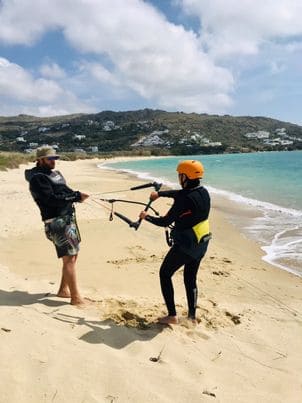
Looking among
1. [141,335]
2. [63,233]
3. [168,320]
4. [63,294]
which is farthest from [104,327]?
[63,233]

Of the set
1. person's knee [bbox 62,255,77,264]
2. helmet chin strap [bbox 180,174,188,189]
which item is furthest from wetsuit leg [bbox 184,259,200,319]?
person's knee [bbox 62,255,77,264]

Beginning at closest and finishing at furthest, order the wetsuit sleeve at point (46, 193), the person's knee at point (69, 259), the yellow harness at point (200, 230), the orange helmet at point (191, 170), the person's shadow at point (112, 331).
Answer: the person's shadow at point (112, 331) → the orange helmet at point (191, 170) → the yellow harness at point (200, 230) → the wetsuit sleeve at point (46, 193) → the person's knee at point (69, 259)

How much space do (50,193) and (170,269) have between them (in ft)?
5.73

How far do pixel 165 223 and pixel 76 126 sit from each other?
7302 inches

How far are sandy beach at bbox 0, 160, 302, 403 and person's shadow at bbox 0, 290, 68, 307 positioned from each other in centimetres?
1

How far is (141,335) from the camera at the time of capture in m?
4.78

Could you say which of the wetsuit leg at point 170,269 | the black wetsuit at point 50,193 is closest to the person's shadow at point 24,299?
the black wetsuit at point 50,193

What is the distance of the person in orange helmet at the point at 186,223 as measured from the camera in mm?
4957

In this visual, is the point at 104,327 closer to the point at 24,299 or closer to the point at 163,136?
the point at 24,299

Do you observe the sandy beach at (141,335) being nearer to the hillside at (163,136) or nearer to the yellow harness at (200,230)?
the yellow harness at (200,230)

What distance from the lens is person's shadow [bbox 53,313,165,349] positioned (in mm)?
4504

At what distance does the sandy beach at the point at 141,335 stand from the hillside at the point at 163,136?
108820mm

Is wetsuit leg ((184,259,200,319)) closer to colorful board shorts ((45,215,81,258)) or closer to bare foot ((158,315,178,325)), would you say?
bare foot ((158,315,178,325))

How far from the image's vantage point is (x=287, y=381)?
407cm
